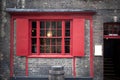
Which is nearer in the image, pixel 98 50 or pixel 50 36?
pixel 98 50

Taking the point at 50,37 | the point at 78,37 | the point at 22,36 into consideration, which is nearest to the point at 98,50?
the point at 78,37

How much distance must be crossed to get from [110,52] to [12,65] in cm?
956

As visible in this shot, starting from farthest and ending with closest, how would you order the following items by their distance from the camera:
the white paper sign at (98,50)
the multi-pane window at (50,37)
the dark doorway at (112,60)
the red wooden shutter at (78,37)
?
the dark doorway at (112,60)
the multi-pane window at (50,37)
the white paper sign at (98,50)
the red wooden shutter at (78,37)

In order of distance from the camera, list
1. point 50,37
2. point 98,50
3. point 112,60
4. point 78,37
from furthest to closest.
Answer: point 112,60 → point 50,37 → point 98,50 → point 78,37

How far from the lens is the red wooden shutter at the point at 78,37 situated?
13.0m

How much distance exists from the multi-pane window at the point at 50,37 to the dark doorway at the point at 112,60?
173 inches

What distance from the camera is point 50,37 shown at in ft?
43.6

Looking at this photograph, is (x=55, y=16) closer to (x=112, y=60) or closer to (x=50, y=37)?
(x=50, y=37)

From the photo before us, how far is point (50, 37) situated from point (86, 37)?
1724 millimetres

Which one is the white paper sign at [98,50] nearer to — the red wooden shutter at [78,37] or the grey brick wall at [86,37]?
the grey brick wall at [86,37]

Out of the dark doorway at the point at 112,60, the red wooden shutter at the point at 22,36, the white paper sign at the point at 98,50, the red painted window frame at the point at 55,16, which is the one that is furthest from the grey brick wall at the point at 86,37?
the dark doorway at the point at 112,60

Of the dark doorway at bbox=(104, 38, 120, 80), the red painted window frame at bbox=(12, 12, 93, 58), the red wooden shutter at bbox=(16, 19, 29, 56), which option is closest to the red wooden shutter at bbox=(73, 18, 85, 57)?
the red painted window frame at bbox=(12, 12, 93, 58)

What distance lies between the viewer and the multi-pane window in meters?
13.3

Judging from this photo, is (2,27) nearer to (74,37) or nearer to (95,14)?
(74,37)
